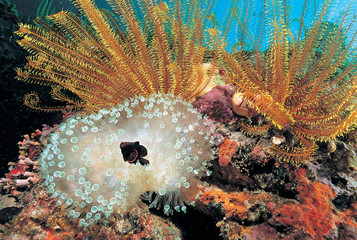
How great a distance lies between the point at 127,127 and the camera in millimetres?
2508

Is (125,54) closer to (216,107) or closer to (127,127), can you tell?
(127,127)

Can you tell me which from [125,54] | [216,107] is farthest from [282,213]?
[125,54]

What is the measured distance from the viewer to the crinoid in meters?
2.49

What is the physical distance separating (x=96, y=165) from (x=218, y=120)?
1.90 meters

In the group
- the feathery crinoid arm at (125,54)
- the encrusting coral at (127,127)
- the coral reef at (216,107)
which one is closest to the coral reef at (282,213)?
the encrusting coral at (127,127)

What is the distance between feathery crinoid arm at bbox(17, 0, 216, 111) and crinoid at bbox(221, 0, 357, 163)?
0.65m

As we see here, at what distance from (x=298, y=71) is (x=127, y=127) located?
268 cm

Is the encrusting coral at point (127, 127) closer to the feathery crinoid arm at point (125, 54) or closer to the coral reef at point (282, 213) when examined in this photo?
the feathery crinoid arm at point (125, 54)

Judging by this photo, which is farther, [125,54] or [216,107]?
[216,107]

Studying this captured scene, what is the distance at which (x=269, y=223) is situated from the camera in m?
2.07

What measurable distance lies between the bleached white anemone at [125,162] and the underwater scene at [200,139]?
0.01 metres

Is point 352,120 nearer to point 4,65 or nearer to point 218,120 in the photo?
point 218,120

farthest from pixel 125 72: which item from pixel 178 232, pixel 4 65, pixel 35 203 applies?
pixel 4 65

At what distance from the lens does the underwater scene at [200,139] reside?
2.09m
